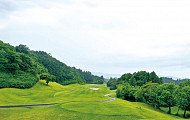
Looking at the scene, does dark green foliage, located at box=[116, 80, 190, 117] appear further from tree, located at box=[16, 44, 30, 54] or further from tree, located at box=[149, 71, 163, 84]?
tree, located at box=[16, 44, 30, 54]

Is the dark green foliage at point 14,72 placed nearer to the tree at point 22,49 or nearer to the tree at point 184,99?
the tree at point 22,49

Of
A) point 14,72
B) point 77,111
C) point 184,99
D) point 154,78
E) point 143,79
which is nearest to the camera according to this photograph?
point 77,111

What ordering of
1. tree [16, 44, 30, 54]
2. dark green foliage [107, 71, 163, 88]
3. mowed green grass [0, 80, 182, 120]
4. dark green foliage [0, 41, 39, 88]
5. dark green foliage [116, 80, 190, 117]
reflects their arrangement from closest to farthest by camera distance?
mowed green grass [0, 80, 182, 120] → dark green foliage [116, 80, 190, 117] → dark green foliage [0, 41, 39, 88] → dark green foliage [107, 71, 163, 88] → tree [16, 44, 30, 54]

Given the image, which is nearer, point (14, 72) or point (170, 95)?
point (170, 95)

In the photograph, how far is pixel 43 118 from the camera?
28.2 meters

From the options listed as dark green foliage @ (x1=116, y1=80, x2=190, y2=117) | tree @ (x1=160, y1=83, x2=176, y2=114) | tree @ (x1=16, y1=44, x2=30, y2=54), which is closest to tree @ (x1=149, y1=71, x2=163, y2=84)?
dark green foliage @ (x1=116, y1=80, x2=190, y2=117)

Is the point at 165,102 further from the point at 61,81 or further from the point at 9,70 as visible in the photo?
the point at 61,81

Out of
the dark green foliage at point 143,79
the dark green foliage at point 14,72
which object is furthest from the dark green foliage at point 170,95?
the dark green foliage at point 14,72

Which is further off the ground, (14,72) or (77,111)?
(14,72)

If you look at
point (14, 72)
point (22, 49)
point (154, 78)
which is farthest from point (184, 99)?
point (22, 49)

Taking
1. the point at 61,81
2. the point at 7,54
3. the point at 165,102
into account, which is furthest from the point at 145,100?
the point at 61,81

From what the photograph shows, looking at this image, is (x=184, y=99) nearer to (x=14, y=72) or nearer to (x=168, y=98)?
(x=168, y=98)

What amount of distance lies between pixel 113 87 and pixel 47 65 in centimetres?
8940

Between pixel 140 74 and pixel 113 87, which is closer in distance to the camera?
pixel 140 74
